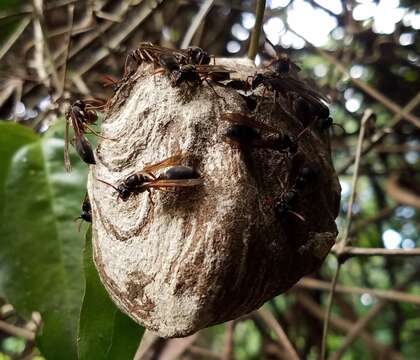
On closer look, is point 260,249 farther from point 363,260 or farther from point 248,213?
point 363,260

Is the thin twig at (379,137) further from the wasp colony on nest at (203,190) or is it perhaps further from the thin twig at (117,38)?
the thin twig at (117,38)

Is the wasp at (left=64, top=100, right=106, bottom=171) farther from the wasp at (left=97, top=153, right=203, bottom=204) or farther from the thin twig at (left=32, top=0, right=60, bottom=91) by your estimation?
the thin twig at (left=32, top=0, right=60, bottom=91)

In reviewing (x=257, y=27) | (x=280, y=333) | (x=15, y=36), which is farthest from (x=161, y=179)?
(x=15, y=36)

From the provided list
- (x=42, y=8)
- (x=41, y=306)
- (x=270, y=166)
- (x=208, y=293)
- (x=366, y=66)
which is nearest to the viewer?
(x=208, y=293)

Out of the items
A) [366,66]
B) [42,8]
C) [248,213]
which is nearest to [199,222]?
[248,213]

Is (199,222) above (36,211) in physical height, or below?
above

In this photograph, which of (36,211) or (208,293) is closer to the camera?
(208,293)

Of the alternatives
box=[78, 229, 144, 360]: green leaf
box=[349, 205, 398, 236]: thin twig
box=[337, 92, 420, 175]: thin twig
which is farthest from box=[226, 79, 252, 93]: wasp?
box=[349, 205, 398, 236]: thin twig
